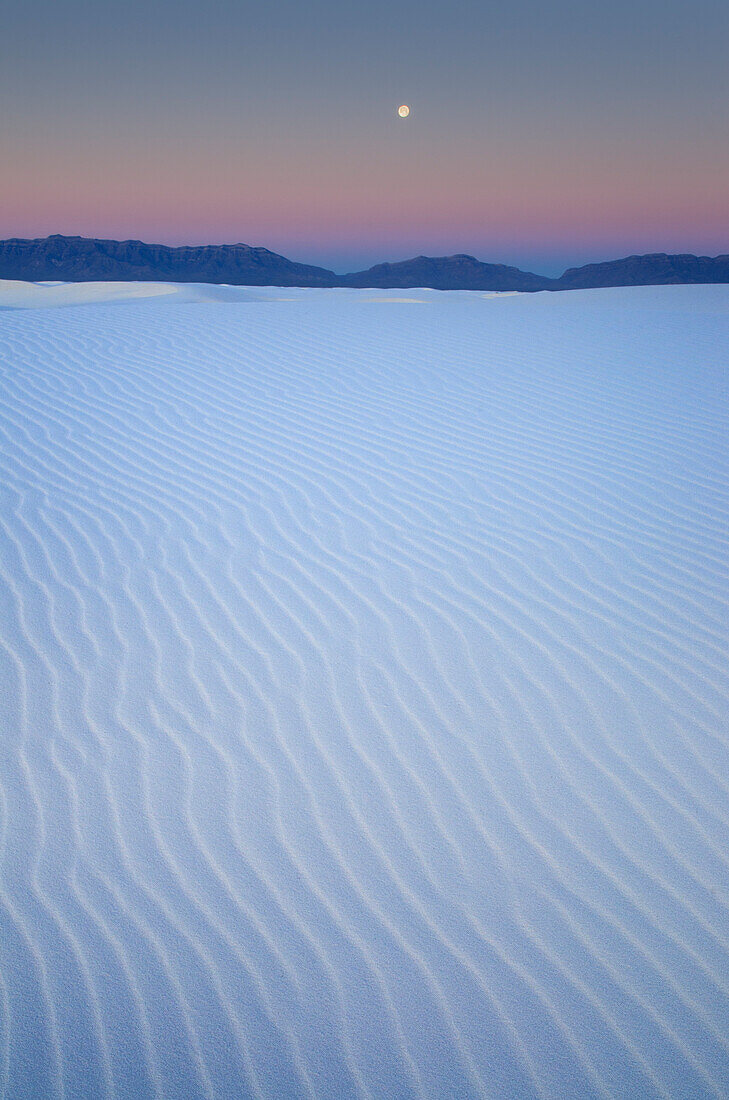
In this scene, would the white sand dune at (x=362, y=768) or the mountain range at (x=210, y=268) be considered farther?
the mountain range at (x=210, y=268)

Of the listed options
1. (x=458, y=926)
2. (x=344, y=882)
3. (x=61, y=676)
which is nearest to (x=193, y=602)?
(x=61, y=676)

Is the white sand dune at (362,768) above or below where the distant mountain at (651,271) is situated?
below

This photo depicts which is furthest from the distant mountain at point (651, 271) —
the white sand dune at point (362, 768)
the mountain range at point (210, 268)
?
the white sand dune at point (362, 768)

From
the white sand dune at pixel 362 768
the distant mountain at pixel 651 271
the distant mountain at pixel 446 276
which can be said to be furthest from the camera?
the distant mountain at pixel 446 276

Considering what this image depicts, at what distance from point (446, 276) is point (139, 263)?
154ft

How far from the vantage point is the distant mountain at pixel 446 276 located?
359 ft

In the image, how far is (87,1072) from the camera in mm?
1932

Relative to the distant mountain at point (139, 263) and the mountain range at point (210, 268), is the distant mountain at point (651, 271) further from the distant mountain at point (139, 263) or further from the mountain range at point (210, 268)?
the distant mountain at point (139, 263)

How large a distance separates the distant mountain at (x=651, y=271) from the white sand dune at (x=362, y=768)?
95861 mm

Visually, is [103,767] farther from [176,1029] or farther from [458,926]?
[458,926]

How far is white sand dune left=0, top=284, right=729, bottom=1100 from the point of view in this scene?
2.04 meters

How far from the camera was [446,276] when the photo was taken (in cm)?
11300

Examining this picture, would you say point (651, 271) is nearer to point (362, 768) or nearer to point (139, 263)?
point (139, 263)

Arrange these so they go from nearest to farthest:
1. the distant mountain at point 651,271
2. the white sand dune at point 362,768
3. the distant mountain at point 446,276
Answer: the white sand dune at point 362,768 < the distant mountain at point 651,271 < the distant mountain at point 446,276
